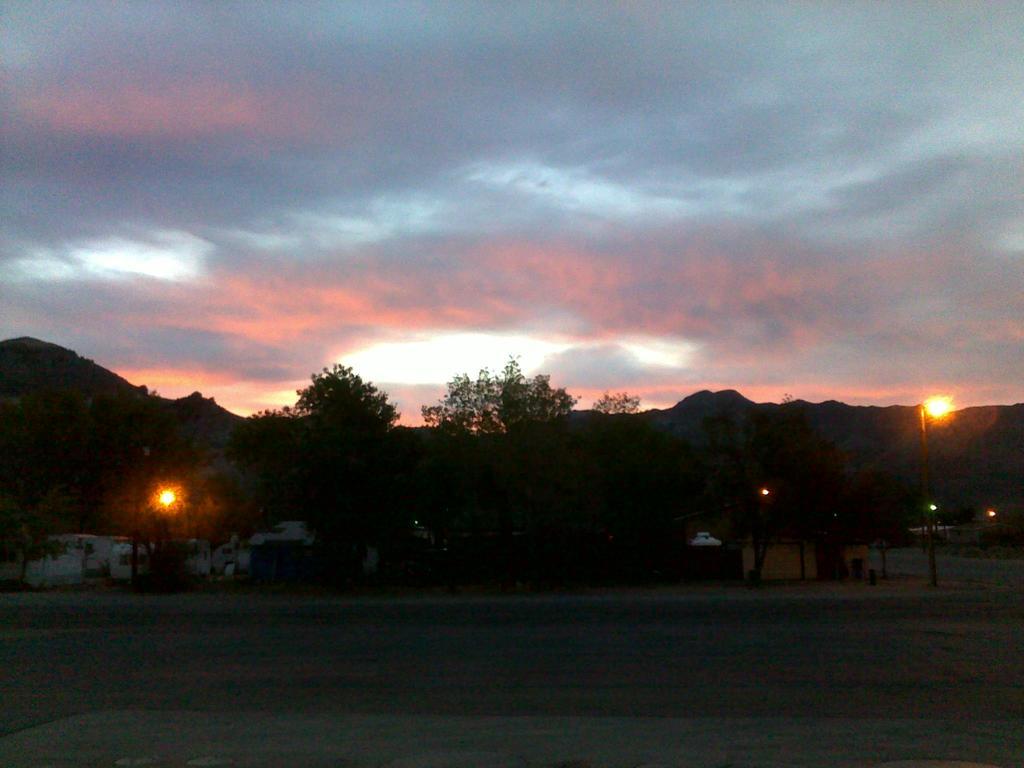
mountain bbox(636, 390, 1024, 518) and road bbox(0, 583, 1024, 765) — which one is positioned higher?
mountain bbox(636, 390, 1024, 518)

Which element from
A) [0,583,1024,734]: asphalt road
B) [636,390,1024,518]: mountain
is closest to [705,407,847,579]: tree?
[0,583,1024,734]: asphalt road

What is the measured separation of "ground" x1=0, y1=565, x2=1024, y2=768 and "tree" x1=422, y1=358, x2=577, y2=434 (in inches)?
1190

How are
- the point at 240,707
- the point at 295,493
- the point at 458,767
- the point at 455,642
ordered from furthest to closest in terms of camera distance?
the point at 295,493 → the point at 455,642 → the point at 240,707 → the point at 458,767

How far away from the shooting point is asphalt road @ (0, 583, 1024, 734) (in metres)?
15.4

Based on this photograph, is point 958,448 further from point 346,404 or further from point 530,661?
point 530,661

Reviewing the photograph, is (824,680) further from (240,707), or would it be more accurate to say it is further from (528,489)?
(528,489)

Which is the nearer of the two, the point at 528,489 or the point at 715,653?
the point at 715,653

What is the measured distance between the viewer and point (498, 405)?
6312 cm

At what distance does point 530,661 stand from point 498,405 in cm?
4305

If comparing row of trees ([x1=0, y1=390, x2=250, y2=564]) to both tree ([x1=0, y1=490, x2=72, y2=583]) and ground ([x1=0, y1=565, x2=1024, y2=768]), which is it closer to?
tree ([x1=0, y1=490, x2=72, y2=583])

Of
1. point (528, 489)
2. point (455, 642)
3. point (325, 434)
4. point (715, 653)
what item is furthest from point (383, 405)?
point (715, 653)

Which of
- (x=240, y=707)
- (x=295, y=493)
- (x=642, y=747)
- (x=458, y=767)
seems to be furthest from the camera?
(x=295, y=493)

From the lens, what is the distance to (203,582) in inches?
2354

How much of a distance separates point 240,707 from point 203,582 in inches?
1849
